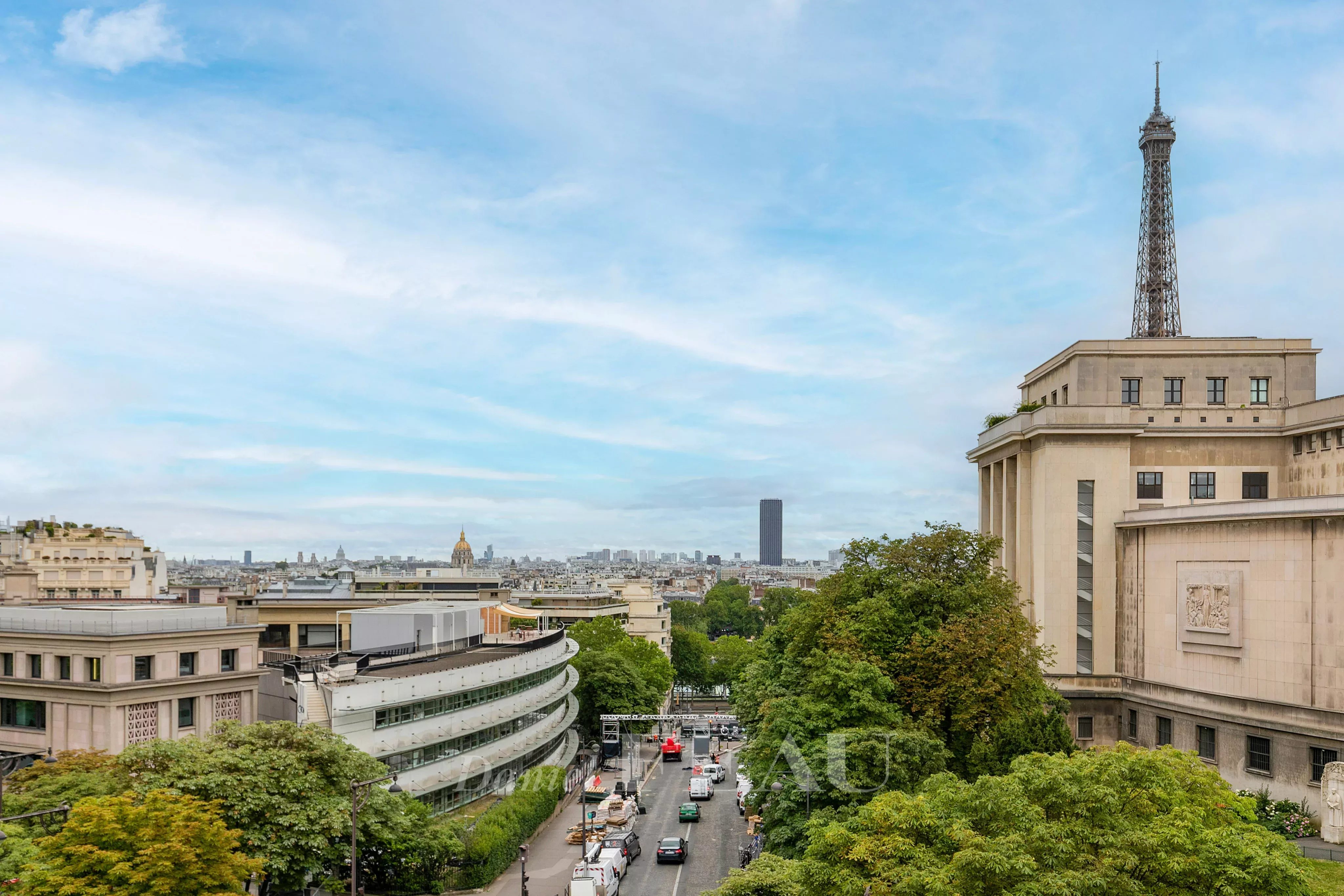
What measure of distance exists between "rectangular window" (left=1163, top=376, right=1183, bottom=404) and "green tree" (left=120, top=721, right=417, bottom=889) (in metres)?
52.6

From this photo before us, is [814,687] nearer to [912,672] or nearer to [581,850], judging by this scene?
[912,672]

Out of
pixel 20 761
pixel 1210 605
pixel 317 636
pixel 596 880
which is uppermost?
pixel 1210 605

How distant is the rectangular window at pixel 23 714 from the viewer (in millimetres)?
43469

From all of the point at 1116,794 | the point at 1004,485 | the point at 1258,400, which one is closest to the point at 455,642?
the point at 1004,485

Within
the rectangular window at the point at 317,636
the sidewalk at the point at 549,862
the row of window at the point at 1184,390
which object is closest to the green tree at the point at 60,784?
the sidewalk at the point at 549,862

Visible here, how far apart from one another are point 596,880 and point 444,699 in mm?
12820

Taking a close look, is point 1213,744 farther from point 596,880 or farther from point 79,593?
point 79,593

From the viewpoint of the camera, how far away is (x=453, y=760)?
5294cm

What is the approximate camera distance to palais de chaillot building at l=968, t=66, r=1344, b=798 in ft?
165

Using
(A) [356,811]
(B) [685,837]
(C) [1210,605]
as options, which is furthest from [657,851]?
(C) [1210,605]

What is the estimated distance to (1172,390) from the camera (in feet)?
207

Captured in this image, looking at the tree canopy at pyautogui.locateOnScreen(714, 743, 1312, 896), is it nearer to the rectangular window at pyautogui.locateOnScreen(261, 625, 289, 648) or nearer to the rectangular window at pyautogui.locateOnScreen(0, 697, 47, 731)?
the rectangular window at pyautogui.locateOnScreen(0, 697, 47, 731)

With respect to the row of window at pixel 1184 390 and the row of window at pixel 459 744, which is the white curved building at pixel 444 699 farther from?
the row of window at pixel 1184 390

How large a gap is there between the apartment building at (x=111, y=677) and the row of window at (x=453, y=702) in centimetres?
734
